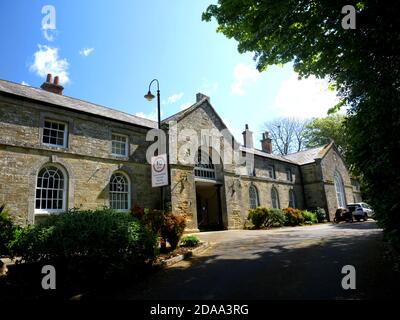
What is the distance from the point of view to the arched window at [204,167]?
66.9ft

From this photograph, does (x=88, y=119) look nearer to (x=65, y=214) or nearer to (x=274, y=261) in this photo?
(x=65, y=214)

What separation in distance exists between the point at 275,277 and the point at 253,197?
19760mm

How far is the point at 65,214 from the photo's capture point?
714 cm

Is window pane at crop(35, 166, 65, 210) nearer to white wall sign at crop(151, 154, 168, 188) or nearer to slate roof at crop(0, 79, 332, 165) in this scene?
slate roof at crop(0, 79, 332, 165)

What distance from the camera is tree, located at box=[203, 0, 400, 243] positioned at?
523cm

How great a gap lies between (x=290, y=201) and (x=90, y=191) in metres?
21.8

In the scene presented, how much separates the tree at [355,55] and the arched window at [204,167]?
12.1 metres

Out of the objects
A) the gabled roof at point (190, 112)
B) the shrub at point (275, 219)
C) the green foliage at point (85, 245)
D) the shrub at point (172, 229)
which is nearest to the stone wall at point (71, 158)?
the gabled roof at point (190, 112)

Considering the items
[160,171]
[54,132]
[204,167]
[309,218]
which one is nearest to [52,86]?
[54,132]

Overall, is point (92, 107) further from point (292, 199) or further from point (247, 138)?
point (292, 199)

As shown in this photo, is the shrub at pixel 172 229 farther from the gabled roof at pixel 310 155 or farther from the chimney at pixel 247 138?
the gabled roof at pixel 310 155

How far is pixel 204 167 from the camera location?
68.8 feet
